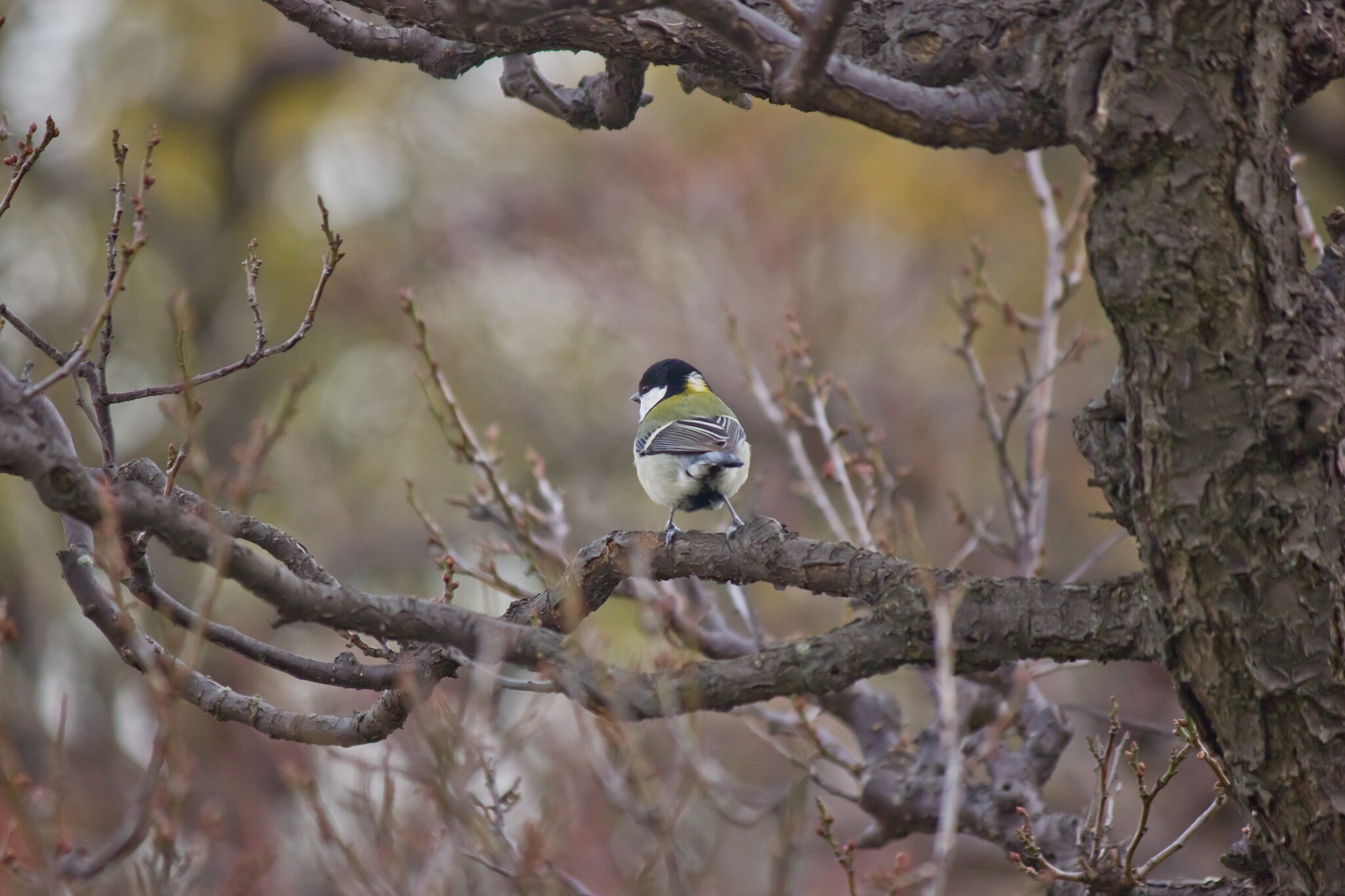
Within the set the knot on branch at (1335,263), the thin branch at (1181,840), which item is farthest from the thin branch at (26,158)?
the thin branch at (1181,840)

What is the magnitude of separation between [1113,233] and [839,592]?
3.37 feet

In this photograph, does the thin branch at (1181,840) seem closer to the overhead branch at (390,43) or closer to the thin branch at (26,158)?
the overhead branch at (390,43)

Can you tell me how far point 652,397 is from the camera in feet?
20.3

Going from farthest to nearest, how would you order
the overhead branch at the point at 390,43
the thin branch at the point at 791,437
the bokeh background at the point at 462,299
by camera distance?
the bokeh background at the point at 462,299 < the thin branch at the point at 791,437 < the overhead branch at the point at 390,43

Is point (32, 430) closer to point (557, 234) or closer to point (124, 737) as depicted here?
point (124, 737)

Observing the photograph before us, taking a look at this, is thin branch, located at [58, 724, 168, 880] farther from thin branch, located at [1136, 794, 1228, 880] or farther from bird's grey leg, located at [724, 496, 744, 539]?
thin branch, located at [1136, 794, 1228, 880]

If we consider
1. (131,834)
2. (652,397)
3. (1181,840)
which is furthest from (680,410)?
(131,834)

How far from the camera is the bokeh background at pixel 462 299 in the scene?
33.1ft

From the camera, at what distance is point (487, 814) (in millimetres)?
2855

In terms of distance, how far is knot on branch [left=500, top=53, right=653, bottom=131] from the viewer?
10.2 feet

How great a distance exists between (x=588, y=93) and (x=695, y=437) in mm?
1676

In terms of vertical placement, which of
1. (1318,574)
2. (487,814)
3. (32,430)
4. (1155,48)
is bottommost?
(1318,574)

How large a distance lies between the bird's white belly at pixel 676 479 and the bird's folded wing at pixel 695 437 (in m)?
0.03

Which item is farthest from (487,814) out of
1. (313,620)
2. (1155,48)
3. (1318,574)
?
(1155,48)
